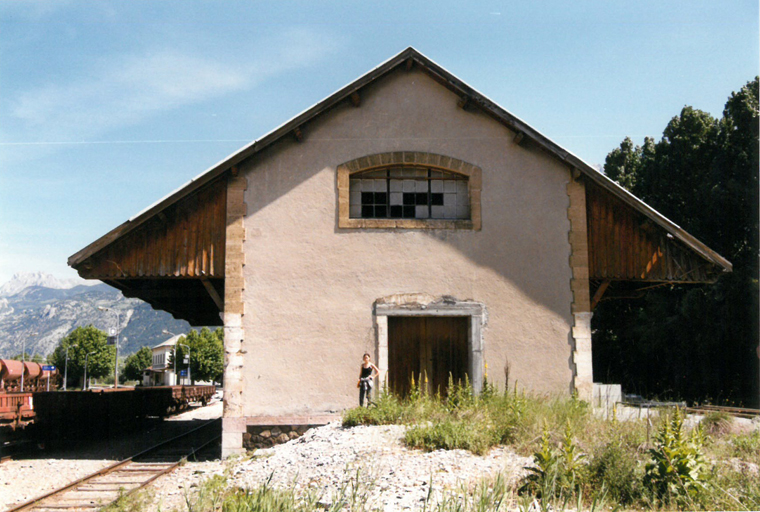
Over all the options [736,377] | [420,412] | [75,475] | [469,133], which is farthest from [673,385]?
[75,475]

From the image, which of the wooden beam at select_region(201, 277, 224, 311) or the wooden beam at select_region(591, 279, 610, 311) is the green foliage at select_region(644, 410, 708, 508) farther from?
the wooden beam at select_region(201, 277, 224, 311)

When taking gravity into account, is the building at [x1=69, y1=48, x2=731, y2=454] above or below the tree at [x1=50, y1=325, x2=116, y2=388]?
above

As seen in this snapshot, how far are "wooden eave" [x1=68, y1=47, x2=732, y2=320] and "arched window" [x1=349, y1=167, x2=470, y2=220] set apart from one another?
57.7 inches

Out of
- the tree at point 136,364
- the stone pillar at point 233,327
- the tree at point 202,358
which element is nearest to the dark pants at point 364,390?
the stone pillar at point 233,327

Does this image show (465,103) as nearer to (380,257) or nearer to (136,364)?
(380,257)

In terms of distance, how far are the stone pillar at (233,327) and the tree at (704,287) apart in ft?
48.7

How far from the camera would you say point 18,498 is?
9367 millimetres

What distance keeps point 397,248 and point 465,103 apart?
10.7 feet

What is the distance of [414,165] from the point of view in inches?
515

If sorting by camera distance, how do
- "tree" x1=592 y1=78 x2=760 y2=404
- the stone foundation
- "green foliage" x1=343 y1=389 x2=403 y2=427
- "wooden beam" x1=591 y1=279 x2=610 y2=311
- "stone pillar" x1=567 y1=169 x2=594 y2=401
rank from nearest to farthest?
1. "green foliage" x1=343 y1=389 x2=403 y2=427
2. the stone foundation
3. "stone pillar" x1=567 y1=169 x2=594 y2=401
4. "wooden beam" x1=591 y1=279 x2=610 y2=311
5. "tree" x1=592 y1=78 x2=760 y2=404

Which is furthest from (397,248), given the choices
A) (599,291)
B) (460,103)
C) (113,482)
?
(113,482)

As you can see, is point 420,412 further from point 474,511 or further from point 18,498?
point 18,498

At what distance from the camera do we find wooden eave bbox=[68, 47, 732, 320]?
12.0 m

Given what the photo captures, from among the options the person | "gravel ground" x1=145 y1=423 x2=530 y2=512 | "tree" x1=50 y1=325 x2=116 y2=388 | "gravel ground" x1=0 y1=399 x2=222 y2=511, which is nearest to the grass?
"gravel ground" x1=145 y1=423 x2=530 y2=512
